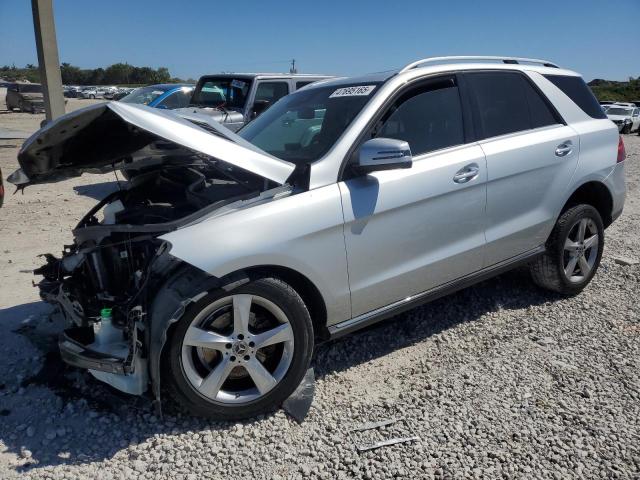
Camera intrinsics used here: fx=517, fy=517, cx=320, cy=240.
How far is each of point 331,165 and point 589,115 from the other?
2.62 meters

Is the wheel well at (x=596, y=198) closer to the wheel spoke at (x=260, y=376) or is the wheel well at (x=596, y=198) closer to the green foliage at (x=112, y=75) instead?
the wheel spoke at (x=260, y=376)

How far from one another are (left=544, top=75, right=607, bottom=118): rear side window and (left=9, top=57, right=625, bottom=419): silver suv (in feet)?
0.32

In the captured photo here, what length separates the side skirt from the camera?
3.05m

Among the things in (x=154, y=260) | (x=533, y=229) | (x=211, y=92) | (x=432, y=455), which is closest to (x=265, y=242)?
(x=154, y=260)

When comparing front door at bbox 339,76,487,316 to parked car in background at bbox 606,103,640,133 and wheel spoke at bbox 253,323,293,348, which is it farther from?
parked car in background at bbox 606,103,640,133

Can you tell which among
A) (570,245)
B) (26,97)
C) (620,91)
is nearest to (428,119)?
(570,245)

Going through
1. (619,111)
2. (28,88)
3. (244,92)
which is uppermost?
(28,88)

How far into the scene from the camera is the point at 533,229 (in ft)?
12.7

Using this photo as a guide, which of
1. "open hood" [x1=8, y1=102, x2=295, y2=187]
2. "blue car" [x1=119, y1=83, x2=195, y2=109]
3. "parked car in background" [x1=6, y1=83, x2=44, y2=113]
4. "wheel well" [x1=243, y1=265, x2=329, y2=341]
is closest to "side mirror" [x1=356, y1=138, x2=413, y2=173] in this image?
"open hood" [x1=8, y1=102, x2=295, y2=187]

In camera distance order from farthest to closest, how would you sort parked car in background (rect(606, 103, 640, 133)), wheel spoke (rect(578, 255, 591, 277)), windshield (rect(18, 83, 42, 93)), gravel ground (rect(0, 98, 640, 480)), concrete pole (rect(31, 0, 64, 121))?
windshield (rect(18, 83, 42, 93))
parked car in background (rect(606, 103, 640, 133))
concrete pole (rect(31, 0, 64, 121))
wheel spoke (rect(578, 255, 591, 277))
gravel ground (rect(0, 98, 640, 480))

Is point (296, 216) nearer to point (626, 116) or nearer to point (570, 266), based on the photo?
point (570, 266)

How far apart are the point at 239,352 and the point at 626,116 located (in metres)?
30.5

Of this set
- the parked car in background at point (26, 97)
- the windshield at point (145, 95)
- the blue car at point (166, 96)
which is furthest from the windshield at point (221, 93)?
the parked car in background at point (26, 97)

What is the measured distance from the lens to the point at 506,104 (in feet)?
12.6
